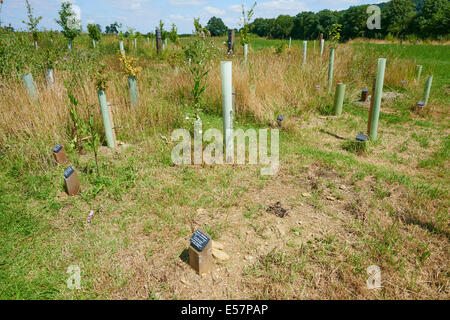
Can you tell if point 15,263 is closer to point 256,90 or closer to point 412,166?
point 412,166

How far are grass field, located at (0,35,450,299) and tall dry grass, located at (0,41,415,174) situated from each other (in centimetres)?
3

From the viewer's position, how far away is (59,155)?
129 inches

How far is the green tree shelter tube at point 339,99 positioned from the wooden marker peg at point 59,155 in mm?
→ 4584

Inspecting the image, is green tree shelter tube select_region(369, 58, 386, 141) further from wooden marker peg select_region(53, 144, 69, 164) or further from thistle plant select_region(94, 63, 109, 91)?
wooden marker peg select_region(53, 144, 69, 164)

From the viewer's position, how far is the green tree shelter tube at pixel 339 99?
16.4 ft

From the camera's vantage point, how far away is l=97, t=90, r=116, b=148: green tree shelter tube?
3538 millimetres

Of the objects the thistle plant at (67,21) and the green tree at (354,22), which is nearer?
the thistle plant at (67,21)

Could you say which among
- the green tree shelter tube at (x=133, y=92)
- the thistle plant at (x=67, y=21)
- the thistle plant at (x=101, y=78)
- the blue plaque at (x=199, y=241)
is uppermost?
the thistle plant at (x=67, y=21)

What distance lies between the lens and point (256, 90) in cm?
532

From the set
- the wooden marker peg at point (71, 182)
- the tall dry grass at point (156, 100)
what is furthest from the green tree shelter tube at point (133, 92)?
the wooden marker peg at point (71, 182)

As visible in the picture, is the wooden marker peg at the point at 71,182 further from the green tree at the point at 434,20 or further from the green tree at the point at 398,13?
the green tree at the point at 398,13

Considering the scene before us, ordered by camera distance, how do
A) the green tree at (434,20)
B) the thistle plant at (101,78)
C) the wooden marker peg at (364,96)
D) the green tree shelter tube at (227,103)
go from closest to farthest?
the green tree shelter tube at (227,103), the thistle plant at (101,78), the wooden marker peg at (364,96), the green tree at (434,20)

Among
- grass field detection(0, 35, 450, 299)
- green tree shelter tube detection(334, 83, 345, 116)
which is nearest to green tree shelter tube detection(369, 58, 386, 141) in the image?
grass field detection(0, 35, 450, 299)

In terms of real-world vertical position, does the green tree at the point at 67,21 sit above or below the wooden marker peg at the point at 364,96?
above
